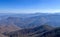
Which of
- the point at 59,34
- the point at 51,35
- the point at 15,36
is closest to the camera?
the point at 59,34

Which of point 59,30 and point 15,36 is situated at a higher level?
point 59,30

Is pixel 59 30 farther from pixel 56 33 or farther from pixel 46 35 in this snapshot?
pixel 46 35

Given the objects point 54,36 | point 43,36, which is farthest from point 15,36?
point 54,36

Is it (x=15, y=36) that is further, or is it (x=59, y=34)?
(x=15, y=36)

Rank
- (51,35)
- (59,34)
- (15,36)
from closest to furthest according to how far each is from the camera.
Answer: (59,34), (51,35), (15,36)

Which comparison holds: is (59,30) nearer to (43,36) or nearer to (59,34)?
(59,34)

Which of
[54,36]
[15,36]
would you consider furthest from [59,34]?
[15,36]

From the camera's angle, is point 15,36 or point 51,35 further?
point 15,36
